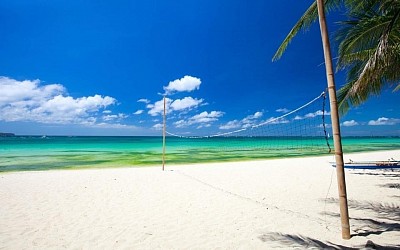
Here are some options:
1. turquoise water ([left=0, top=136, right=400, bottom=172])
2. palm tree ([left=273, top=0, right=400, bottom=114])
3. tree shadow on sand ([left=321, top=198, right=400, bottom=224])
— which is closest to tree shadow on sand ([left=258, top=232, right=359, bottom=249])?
tree shadow on sand ([left=321, top=198, right=400, bottom=224])

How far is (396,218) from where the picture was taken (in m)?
4.25

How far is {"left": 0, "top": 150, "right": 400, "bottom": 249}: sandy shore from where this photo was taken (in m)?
3.50

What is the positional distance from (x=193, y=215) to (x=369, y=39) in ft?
16.9

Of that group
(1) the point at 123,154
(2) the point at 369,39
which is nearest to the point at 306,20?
(2) the point at 369,39

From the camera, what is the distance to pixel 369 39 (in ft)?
16.1

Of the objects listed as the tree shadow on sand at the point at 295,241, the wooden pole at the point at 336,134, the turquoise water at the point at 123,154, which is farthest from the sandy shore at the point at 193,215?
the turquoise water at the point at 123,154

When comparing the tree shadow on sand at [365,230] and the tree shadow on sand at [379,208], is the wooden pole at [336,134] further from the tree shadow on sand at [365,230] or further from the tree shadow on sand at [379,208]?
the tree shadow on sand at [379,208]

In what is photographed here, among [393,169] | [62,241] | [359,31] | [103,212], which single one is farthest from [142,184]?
[393,169]

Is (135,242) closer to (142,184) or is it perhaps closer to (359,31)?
(142,184)

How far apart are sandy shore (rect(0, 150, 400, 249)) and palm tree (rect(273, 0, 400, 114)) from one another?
242cm

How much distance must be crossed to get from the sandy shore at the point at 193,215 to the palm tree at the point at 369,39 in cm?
242

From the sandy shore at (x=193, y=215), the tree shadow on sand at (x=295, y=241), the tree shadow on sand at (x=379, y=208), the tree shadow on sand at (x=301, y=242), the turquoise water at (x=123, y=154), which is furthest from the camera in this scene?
the turquoise water at (x=123, y=154)

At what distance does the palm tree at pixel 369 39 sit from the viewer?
155 inches

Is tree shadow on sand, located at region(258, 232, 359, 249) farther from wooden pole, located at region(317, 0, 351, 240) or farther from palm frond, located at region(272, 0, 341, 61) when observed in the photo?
palm frond, located at region(272, 0, 341, 61)
